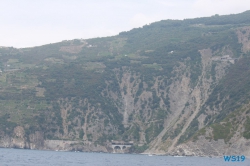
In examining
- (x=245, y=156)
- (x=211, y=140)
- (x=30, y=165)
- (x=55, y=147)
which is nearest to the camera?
(x=30, y=165)

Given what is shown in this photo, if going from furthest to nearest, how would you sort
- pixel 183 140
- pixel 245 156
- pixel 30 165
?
1. pixel 183 140
2. pixel 245 156
3. pixel 30 165

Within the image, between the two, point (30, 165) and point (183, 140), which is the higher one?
point (30, 165)

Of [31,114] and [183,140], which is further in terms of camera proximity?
[31,114]

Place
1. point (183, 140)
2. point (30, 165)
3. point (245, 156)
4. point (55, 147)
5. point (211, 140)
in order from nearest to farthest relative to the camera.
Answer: point (30, 165)
point (245, 156)
point (211, 140)
point (183, 140)
point (55, 147)

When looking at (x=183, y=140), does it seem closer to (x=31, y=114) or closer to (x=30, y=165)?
(x=31, y=114)

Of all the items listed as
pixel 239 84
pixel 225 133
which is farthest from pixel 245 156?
pixel 239 84

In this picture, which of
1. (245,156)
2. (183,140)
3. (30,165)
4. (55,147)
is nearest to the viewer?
(30,165)

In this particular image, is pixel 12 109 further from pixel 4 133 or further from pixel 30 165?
pixel 30 165

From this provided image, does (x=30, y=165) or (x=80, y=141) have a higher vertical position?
(x=30, y=165)

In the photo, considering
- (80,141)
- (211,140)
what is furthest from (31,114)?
(211,140)
